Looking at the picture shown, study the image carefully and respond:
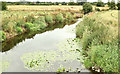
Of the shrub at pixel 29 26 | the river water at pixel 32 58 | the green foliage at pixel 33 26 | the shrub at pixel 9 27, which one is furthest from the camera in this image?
the green foliage at pixel 33 26

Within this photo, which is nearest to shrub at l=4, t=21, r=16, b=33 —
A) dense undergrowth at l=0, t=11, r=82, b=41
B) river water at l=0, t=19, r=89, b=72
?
dense undergrowth at l=0, t=11, r=82, b=41

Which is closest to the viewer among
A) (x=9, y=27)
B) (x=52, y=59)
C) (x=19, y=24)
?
(x=52, y=59)

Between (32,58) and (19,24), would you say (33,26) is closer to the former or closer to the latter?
(19,24)

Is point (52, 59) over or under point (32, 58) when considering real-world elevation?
under

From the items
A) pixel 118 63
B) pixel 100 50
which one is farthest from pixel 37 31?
pixel 118 63

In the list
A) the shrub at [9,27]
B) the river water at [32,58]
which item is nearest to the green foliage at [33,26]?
the shrub at [9,27]

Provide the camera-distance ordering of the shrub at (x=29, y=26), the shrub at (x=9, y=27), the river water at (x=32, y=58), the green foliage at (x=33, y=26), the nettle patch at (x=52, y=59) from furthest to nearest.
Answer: the green foliage at (x=33, y=26)
the shrub at (x=29, y=26)
the shrub at (x=9, y=27)
the nettle patch at (x=52, y=59)
the river water at (x=32, y=58)

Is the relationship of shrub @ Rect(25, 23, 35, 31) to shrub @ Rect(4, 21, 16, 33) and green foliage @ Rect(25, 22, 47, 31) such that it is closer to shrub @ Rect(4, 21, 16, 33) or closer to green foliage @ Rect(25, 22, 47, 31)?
green foliage @ Rect(25, 22, 47, 31)

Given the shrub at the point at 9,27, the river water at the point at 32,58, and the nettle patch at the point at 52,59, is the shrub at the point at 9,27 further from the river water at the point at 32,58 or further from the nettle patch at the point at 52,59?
the nettle patch at the point at 52,59

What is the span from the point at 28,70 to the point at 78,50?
20.6ft

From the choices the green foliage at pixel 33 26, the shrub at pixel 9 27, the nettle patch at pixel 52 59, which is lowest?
the nettle patch at pixel 52 59

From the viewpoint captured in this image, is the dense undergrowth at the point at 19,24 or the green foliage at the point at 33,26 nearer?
the dense undergrowth at the point at 19,24

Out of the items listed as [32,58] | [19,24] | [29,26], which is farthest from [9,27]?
[32,58]

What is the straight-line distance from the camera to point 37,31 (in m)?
26.7
